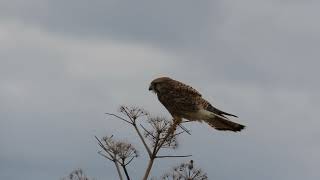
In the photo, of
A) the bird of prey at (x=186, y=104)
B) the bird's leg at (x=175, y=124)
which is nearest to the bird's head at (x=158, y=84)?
the bird of prey at (x=186, y=104)

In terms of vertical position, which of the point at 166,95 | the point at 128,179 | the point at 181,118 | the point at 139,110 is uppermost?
the point at 166,95

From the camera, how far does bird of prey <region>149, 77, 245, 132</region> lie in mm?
10180

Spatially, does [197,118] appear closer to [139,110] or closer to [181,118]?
[181,118]

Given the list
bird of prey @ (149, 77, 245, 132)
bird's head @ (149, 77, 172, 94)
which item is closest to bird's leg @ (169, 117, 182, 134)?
bird of prey @ (149, 77, 245, 132)

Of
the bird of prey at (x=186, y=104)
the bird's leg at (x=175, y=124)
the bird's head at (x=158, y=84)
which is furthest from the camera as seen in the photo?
the bird's head at (x=158, y=84)

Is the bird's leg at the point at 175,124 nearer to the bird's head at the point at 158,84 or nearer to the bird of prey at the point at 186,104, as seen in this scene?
the bird of prey at the point at 186,104

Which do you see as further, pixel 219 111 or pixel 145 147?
pixel 219 111

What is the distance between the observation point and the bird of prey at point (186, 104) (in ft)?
33.4

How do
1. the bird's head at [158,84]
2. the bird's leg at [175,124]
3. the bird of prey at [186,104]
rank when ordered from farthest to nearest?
the bird's head at [158,84] → the bird of prey at [186,104] → the bird's leg at [175,124]

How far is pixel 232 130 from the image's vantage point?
982cm

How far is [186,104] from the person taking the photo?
1041 centimetres

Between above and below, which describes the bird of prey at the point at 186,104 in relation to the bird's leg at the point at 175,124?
above

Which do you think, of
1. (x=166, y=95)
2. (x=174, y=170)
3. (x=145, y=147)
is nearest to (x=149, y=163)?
(x=145, y=147)

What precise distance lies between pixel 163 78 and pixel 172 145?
116 inches
